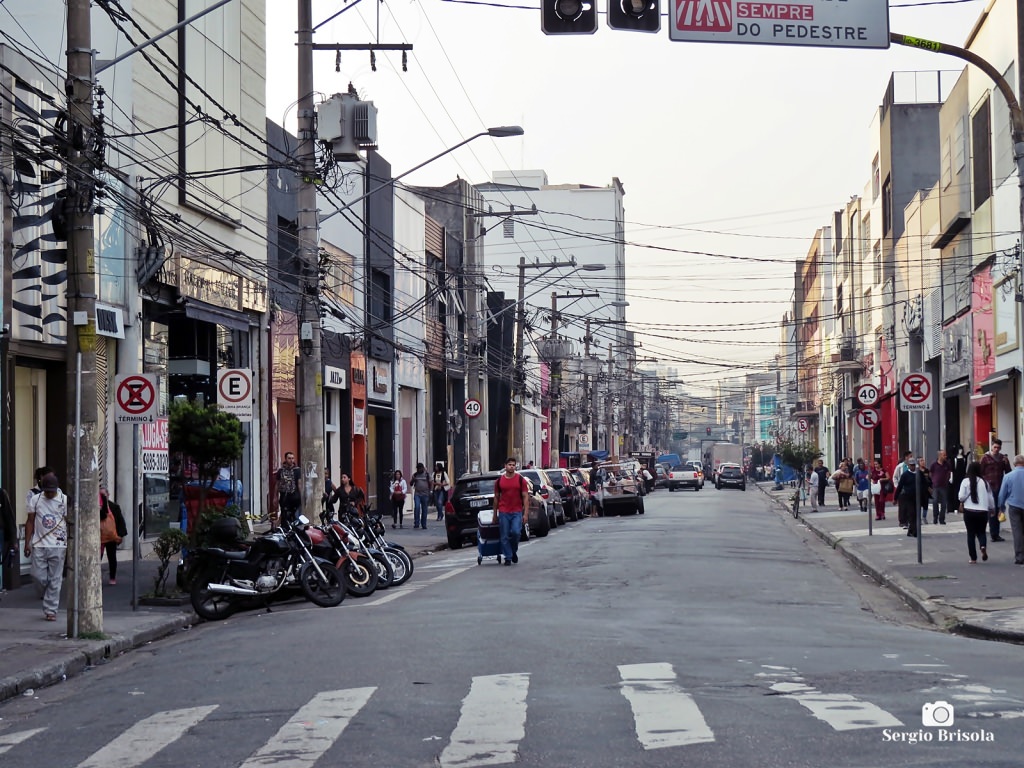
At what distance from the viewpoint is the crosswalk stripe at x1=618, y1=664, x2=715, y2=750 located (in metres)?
8.47

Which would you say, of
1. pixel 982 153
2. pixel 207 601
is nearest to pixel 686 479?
pixel 982 153

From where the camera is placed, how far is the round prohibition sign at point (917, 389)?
22984 millimetres

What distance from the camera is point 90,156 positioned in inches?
619

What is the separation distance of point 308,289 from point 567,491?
815 inches

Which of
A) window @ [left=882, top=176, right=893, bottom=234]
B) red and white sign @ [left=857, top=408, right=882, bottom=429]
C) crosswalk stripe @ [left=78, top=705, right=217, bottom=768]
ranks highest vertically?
window @ [left=882, top=176, right=893, bottom=234]

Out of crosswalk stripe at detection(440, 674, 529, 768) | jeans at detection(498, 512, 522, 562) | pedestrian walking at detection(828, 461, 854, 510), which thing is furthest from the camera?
pedestrian walking at detection(828, 461, 854, 510)

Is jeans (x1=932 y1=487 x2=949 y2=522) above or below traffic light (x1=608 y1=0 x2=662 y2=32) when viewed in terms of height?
below

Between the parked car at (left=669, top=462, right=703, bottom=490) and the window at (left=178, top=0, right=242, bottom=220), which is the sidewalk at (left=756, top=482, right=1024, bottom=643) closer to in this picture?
the window at (left=178, top=0, right=242, bottom=220)

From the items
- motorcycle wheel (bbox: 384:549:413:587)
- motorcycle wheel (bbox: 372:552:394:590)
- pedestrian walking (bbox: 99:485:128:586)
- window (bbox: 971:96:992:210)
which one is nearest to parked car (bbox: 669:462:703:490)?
window (bbox: 971:96:992:210)

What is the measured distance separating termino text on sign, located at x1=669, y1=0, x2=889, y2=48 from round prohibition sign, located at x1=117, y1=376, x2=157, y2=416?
7.67 metres

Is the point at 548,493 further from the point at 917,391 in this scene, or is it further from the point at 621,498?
the point at 917,391

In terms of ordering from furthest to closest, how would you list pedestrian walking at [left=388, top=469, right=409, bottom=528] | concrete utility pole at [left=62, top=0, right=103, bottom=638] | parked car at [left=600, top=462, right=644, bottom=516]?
parked car at [left=600, top=462, right=644, bottom=516], pedestrian walking at [left=388, top=469, right=409, bottom=528], concrete utility pole at [left=62, top=0, right=103, bottom=638]

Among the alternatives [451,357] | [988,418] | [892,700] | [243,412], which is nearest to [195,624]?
[243,412]

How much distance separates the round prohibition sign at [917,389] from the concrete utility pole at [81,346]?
13.2 m
